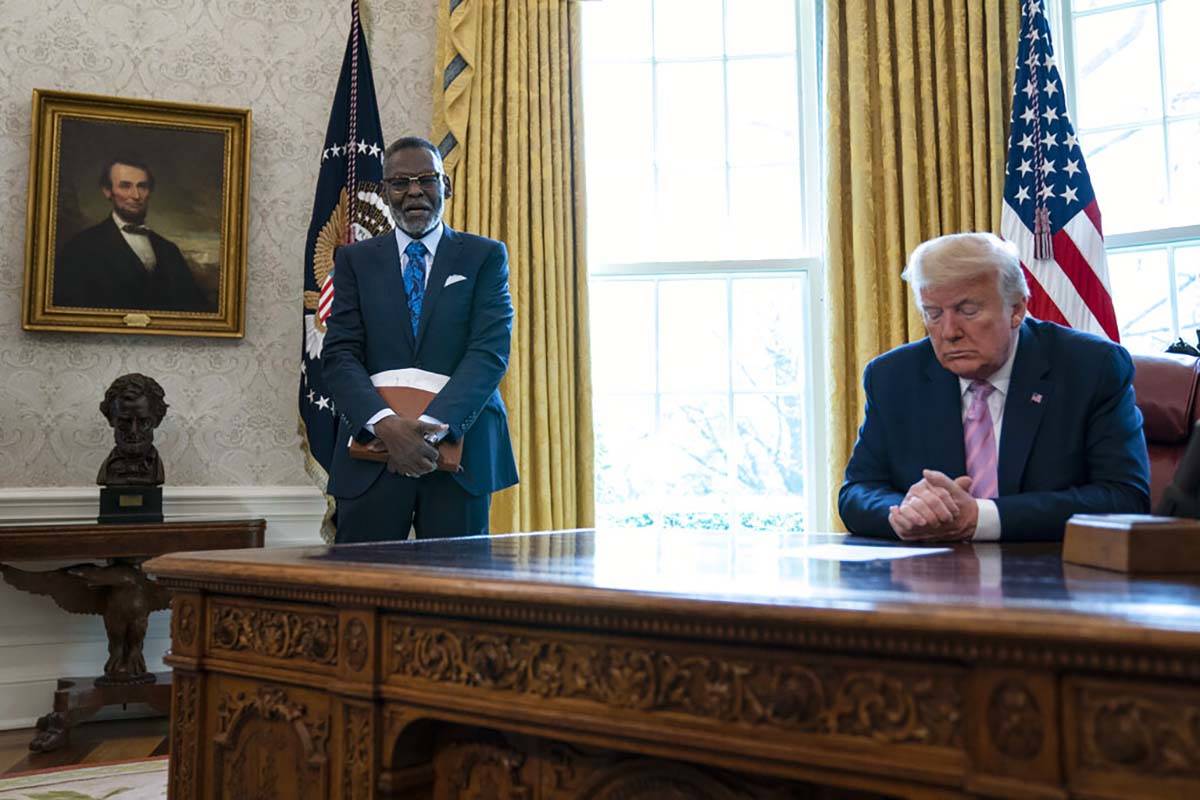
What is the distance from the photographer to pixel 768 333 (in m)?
4.36

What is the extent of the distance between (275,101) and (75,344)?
1333 millimetres

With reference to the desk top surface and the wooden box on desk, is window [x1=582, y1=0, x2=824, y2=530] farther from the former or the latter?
the wooden box on desk

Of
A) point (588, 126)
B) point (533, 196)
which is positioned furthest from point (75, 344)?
point (588, 126)

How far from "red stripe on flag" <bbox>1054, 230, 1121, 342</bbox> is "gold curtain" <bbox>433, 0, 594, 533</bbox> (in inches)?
72.8

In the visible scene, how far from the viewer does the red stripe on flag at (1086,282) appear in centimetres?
347

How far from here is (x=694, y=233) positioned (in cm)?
445

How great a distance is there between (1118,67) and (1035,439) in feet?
9.26

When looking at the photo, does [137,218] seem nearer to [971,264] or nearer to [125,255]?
[125,255]

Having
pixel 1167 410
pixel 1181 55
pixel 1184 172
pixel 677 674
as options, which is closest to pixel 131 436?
pixel 677 674

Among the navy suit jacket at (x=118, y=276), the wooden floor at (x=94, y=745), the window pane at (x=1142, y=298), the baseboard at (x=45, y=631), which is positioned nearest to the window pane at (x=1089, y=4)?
the window pane at (x=1142, y=298)

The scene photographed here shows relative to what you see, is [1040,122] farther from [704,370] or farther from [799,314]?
[704,370]

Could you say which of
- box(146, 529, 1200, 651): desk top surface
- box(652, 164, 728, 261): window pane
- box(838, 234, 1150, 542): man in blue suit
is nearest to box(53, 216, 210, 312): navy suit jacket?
box(652, 164, 728, 261): window pane

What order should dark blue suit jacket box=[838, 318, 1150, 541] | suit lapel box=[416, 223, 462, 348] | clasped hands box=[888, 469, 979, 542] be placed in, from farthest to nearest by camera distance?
suit lapel box=[416, 223, 462, 348] < dark blue suit jacket box=[838, 318, 1150, 541] < clasped hands box=[888, 469, 979, 542]

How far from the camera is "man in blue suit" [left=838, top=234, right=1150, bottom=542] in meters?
1.90
